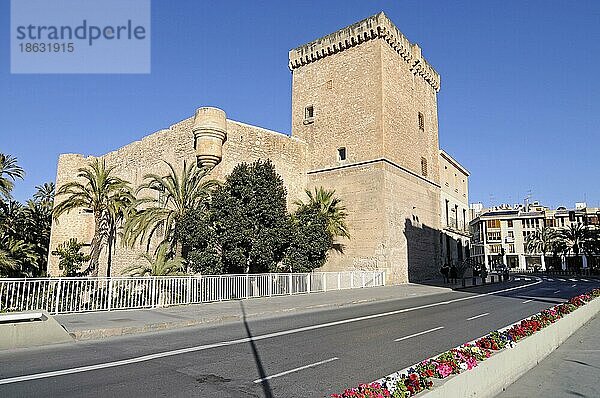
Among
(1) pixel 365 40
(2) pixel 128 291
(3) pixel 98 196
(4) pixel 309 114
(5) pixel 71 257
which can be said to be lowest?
(2) pixel 128 291

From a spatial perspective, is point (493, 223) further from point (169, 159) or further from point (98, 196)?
point (98, 196)

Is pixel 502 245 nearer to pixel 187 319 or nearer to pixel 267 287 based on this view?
pixel 267 287

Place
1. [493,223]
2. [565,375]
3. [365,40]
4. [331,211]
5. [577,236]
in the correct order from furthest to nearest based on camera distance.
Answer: [493,223], [577,236], [365,40], [331,211], [565,375]

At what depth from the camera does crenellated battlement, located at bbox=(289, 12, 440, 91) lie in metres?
30.9

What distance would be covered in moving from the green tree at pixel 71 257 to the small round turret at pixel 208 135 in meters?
14.7

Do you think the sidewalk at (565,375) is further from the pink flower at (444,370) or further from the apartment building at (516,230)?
the apartment building at (516,230)

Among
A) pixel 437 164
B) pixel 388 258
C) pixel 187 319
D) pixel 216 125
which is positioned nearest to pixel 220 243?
pixel 216 125

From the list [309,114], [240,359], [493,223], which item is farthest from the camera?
[493,223]

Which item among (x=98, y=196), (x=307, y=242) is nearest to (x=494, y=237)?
(x=307, y=242)

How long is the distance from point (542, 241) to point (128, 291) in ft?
243

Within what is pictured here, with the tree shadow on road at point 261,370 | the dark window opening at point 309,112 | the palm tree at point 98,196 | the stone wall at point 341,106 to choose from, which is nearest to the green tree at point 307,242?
the stone wall at point 341,106

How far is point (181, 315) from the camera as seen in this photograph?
1274 centimetres

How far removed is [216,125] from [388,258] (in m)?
13.4

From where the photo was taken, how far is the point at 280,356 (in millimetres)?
7711
